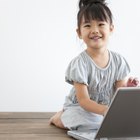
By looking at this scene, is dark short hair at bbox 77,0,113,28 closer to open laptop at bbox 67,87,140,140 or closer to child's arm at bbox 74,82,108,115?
child's arm at bbox 74,82,108,115

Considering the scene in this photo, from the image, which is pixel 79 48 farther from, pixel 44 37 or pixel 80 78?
pixel 80 78

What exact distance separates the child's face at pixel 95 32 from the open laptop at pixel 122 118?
38 cm

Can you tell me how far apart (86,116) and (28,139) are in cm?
27

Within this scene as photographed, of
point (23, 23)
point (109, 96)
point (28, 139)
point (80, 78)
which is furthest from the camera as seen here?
point (23, 23)

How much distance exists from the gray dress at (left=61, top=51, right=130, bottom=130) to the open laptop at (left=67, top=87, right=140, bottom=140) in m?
0.20

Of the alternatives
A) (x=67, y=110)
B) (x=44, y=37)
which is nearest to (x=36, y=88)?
(x=44, y=37)

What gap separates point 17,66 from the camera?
9.02ft

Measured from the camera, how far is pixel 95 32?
1471 mm

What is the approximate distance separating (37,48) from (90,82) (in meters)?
1.30

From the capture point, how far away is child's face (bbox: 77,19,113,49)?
148 cm

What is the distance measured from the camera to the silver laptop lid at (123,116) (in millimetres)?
1068

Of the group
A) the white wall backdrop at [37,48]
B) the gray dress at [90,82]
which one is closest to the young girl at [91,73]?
the gray dress at [90,82]

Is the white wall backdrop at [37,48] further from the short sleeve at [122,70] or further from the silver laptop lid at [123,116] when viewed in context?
the silver laptop lid at [123,116]

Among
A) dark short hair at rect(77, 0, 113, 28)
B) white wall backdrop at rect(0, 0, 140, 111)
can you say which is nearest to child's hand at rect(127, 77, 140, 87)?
dark short hair at rect(77, 0, 113, 28)
